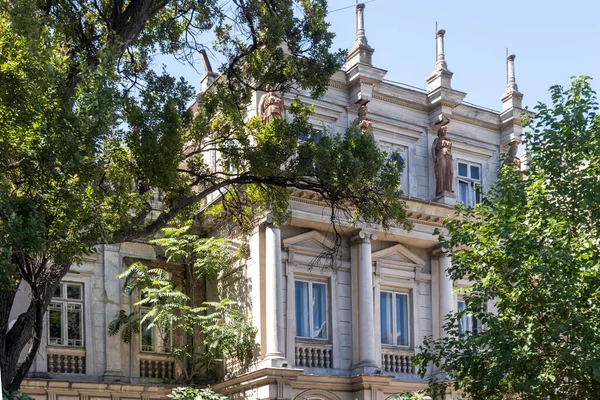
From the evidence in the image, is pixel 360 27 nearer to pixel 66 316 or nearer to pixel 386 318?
pixel 386 318

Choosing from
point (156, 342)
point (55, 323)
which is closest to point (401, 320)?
point (156, 342)

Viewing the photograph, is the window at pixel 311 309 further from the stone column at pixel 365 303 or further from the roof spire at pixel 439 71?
the roof spire at pixel 439 71

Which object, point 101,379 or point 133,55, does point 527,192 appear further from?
point 101,379

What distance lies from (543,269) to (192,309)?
37.2 feet

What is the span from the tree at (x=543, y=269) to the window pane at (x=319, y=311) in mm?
7648

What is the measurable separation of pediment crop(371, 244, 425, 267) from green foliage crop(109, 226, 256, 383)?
13.0ft

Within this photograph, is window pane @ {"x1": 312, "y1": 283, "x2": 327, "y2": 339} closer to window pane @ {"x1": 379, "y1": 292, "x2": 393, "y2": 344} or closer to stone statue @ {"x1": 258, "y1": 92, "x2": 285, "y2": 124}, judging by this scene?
window pane @ {"x1": 379, "y1": 292, "x2": 393, "y2": 344}

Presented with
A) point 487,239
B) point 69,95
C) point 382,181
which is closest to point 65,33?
point 69,95

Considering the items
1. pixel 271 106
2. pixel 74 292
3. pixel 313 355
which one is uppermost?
pixel 271 106

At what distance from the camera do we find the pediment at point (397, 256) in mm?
25828

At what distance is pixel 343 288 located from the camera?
25.1 metres

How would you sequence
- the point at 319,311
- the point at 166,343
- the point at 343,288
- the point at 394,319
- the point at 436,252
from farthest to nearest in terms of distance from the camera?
the point at 436,252
the point at 394,319
the point at 343,288
the point at 319,311
the point at 166,343

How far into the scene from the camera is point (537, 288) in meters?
15.9

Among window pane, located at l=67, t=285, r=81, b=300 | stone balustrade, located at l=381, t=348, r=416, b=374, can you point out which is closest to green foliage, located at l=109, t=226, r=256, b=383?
window pane, located at l=67, t=285, r=81, b=300
